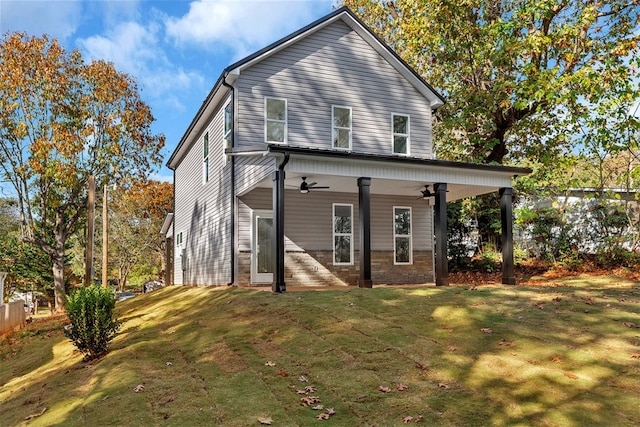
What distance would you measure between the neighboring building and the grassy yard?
3.20m

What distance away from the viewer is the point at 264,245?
14.9 m

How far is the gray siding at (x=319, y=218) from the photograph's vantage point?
14.6 m

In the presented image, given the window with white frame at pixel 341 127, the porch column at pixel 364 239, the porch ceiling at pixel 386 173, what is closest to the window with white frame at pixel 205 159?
the porch ceiling at pixel 386 173

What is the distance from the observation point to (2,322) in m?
18.1

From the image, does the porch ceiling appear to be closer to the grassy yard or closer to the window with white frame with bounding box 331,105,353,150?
the window with white frame with bounding box 331,105,353,150

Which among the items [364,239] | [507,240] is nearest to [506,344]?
[364,239]

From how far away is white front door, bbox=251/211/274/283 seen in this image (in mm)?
14594

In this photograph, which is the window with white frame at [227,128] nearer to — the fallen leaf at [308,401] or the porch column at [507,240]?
the porch column at [507,240]

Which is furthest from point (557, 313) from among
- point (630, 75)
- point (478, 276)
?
point (630, 75)

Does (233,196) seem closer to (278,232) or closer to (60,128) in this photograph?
(278,232)

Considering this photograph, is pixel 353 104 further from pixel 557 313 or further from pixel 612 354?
pixel 612 354

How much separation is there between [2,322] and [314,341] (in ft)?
52.3

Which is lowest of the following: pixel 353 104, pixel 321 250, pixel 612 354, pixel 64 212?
pixel 612 354

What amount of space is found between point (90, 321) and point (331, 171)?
21.0 feet
